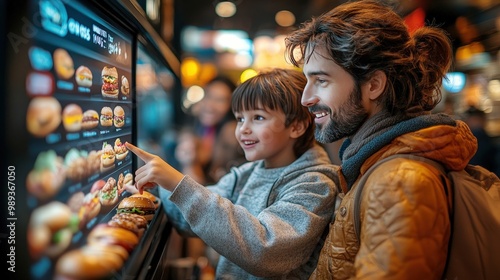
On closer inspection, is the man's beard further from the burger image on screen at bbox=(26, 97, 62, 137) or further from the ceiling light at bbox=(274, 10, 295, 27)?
the ceiling light at bbox=(274, 10, 295, 27)

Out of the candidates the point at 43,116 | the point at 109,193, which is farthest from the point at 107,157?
the point at 43,116

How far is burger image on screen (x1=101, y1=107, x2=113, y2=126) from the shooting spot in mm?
1309

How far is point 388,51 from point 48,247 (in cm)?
111

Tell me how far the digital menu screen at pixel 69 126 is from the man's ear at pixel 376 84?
821mm

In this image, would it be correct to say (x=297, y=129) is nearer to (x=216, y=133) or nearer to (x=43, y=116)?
(x=43, y=116)

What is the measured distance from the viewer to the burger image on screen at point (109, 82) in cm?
132

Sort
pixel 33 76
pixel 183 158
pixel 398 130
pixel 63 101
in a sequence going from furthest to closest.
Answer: pixel 183 158 < pixel 398 130 < pixel 63 101 < pixel 33 76

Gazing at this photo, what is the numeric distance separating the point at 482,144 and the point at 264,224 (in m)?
2.64

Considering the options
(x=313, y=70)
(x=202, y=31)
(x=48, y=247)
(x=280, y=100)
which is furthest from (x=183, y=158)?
(x=202, y=31)

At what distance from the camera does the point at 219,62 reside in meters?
9.05

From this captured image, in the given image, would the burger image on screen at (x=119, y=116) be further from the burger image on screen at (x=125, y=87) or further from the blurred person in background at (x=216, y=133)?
the blurred person in background at (x=216, y=133)

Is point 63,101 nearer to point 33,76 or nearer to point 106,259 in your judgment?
point 33,76

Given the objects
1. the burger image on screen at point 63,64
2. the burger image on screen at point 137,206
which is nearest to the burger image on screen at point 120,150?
the burger image on screen at point 137,206

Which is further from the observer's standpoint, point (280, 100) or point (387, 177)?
point (280, 100)
